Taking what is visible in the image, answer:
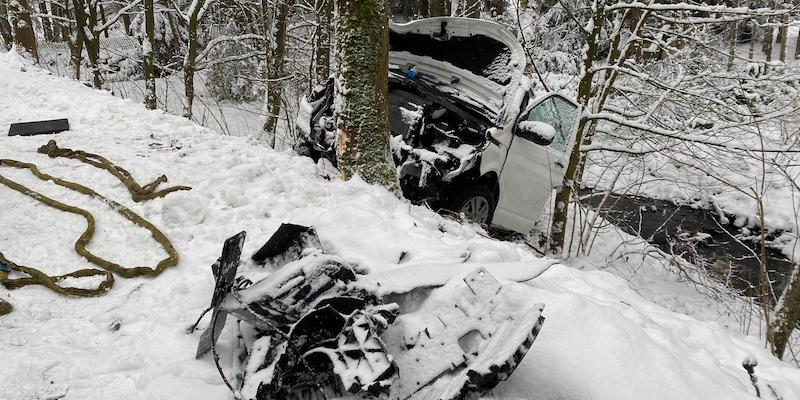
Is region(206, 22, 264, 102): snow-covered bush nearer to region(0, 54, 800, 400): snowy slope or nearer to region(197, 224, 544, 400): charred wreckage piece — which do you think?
region(0, 54, 800, 400): snowy slope

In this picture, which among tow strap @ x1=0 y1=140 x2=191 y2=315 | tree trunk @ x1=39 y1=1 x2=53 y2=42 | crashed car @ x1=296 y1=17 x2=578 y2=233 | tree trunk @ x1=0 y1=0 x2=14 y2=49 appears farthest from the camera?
tree trunk @ x1=39 y1=1 x2=53 y2=42

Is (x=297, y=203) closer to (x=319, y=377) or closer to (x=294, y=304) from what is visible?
(x=294, y=304)

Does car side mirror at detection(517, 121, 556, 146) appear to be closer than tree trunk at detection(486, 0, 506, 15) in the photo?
Yes

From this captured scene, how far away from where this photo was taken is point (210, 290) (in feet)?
7.82

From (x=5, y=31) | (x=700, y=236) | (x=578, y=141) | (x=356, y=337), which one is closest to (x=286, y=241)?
(x=356, y=337)

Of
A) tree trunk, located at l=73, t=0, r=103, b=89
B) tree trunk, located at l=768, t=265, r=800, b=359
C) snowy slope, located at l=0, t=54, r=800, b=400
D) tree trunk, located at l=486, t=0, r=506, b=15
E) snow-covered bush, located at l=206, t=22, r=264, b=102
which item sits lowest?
tree trunk, located at l=768, t=265, r=800, b=359

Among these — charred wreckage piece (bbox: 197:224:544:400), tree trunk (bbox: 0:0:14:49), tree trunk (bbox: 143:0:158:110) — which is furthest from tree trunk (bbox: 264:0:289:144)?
tree trunk (bbox: 0:0:14:49)

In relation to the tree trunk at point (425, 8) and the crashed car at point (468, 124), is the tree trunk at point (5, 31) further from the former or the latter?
the crashed car at point (468, 124)

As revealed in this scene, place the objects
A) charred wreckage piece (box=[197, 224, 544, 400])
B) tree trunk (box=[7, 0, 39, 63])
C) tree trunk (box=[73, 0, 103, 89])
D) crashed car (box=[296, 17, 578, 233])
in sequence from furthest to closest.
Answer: tree trunk (box=[7, 0, 39, 63])
tree trunk (box=[73, 0, 103, 89])
crashed car (box=[296, 17, 578, 233])
charred wreckage piece (box=[197, 224, 544, 400])

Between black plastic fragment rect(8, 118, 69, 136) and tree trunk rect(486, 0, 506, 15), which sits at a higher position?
tree trunk rect(486, 0, 506, 15)

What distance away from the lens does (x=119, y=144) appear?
178 inches

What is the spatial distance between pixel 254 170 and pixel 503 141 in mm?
2503

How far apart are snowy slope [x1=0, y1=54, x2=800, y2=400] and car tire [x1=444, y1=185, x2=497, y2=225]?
3.15ft

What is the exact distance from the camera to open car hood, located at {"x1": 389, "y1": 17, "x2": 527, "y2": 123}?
5246mm
